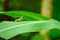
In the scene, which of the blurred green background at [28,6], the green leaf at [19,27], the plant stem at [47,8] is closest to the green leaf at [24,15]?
the green leaf at [19,27]

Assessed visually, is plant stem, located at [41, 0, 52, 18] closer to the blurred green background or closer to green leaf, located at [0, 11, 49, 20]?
the blurred green background

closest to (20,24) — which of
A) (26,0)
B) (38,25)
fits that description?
(38,25)

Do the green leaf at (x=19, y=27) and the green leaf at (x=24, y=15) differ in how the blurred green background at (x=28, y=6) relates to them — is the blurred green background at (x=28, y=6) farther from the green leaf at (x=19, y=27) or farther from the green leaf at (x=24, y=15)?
the green leaf at (x=19, y=27)

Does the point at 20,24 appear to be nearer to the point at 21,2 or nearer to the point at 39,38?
the point at 39,38

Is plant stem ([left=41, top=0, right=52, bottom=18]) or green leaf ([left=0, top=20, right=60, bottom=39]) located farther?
plant stem ([left=41, top=0, right=52, bottom=18])

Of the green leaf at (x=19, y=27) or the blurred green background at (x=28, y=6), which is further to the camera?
A: the blurred green background at (x=28, y=6)

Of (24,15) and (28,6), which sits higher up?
(24,15)

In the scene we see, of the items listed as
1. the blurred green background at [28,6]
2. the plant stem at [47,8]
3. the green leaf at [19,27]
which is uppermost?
the green leaf at [19,27]

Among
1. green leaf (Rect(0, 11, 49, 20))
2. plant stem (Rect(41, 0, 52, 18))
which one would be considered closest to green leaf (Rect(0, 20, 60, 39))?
green leaf (Rect(0, 11, 49, 20))

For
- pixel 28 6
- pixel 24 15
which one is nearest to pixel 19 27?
pixel 24 15

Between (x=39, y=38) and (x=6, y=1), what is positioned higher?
(x=6, y=1)

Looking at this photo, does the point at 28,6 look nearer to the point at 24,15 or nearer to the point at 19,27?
the point at 24,15
